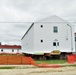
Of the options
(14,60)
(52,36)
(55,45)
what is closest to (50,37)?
(52,36)

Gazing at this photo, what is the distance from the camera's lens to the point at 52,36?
4116 centimetres

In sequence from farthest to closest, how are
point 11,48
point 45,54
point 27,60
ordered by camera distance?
point 11,48 < point 45,54 < point 27,60

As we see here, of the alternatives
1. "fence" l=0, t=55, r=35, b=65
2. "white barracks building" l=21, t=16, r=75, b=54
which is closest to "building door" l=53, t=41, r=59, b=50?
"white barracks building" l=21, t=16, r=75, b=54

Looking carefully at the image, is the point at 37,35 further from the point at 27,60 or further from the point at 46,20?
the point at 27,60

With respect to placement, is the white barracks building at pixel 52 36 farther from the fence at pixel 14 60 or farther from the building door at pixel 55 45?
the fence at pixel 14 60

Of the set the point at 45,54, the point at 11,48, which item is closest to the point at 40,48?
the point at 45,54

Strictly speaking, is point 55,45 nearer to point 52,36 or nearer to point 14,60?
point 52,36

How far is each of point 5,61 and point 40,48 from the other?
1196 centimetres

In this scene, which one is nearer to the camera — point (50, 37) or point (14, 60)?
point (14, 60)

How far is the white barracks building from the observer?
40.5m

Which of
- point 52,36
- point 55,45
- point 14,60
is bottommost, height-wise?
point 14,60

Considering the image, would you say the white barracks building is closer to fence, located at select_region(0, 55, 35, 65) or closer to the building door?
the building door

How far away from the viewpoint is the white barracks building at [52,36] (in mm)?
40500

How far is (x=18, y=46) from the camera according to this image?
9056cm
